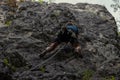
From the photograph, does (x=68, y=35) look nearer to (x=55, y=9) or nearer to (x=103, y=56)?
(x=103, y=56)

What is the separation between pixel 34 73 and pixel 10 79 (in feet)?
3.25

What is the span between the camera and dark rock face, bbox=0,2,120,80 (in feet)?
42.2

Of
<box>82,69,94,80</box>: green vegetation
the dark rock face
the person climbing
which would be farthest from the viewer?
the person climbing

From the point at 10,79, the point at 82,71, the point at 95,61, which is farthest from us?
the point at 95,61

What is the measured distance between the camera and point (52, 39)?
588 inches

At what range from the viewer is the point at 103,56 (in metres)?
14.4

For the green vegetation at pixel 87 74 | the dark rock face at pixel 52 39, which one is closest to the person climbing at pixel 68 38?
the dark rock face at pixel 52 39

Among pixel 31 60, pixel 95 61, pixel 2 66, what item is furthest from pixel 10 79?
pixel 95 61

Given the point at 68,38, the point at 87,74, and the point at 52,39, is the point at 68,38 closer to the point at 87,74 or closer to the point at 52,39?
the point at 52,39

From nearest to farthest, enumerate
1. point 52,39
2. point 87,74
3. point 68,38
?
point 87,74 → point 68,38 → point 52,39

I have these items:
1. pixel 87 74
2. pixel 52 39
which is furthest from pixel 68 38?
pixel 87 74

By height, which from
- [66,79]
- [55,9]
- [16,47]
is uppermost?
[55,9]

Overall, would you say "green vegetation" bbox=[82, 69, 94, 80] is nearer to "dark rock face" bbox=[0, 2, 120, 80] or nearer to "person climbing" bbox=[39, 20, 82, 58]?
"dark rock face" bbox=[0, 2, 120, 80]

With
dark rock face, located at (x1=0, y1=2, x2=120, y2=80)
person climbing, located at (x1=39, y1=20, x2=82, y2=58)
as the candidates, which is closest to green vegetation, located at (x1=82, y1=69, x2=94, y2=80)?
dark rock face, located at (x1=0, y1=2, x2=120, y2=80)
